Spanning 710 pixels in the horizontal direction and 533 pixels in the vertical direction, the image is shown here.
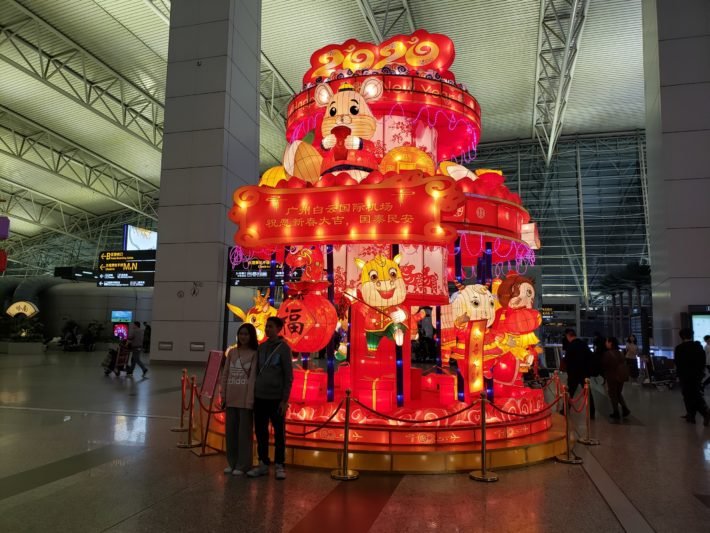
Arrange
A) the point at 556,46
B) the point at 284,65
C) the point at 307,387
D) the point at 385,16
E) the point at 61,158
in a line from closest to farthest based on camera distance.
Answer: the point at 307,387 < the point at 385,16 < the point at 556,46 < the point at 284,65 < the point at 61,158

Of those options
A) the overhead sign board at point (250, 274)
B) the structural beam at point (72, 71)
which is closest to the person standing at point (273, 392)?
the overhead sign board at point (250, 274)

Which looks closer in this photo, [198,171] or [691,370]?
[691,370]

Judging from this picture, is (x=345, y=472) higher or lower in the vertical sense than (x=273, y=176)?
lower

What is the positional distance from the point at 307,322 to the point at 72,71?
74.6 ft

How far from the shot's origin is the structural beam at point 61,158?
28750 mm

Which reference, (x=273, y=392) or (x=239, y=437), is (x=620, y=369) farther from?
(x=239, y=437)

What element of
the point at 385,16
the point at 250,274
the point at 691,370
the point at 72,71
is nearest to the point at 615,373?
the point at 691,370

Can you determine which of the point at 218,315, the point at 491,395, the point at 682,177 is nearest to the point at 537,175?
the point at 682,177

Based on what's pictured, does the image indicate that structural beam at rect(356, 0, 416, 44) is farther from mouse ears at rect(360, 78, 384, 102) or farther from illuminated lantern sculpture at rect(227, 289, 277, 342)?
illuminated lantern sculpture at rect(227, 289, 277, 342)

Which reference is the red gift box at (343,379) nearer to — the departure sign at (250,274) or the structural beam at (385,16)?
the departure sign at (250,274)

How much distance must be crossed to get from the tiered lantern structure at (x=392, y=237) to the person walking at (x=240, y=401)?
100 cm

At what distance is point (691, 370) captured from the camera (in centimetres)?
855

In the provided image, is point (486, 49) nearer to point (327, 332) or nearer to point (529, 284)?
point (529, 284)

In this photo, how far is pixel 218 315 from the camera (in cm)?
1619
